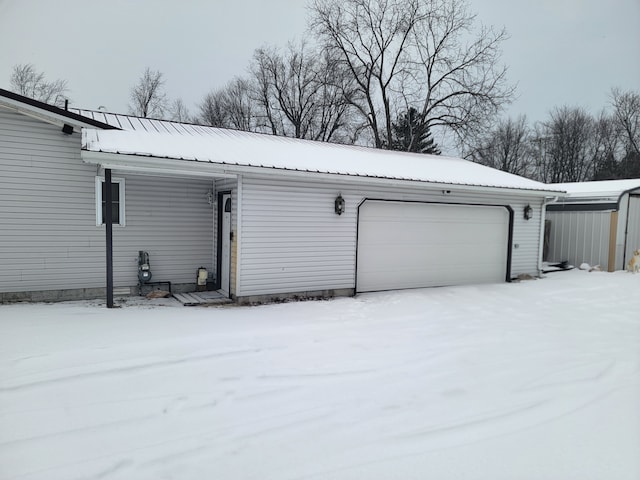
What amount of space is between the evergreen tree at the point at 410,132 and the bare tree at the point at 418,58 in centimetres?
37

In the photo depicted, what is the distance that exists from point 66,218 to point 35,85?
61.8 feet

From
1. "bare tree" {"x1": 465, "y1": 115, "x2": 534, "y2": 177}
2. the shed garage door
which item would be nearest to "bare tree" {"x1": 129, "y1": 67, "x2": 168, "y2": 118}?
"bare tree" {"x1": 465, "y1": 115, "x2": 534, "y2": 177}

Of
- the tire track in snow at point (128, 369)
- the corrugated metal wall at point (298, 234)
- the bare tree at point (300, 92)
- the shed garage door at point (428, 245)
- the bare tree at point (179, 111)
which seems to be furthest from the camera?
the bare tree at point (179, 111)

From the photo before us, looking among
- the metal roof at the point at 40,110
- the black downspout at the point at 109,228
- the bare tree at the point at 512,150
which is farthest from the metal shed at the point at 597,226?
the bare tree at the point at 512,150

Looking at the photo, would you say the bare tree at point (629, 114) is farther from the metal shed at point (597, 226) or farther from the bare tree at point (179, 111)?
the bare tree at point (179, 111)

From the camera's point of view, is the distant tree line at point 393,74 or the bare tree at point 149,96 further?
the bare tree at point 149,96

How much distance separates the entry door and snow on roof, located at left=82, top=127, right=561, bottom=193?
114 cm

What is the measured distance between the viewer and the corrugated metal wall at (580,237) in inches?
521

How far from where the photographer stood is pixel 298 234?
27.0ft

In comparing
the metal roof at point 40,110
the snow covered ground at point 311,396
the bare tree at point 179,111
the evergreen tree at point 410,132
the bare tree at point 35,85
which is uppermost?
the bare tree at point 179,111

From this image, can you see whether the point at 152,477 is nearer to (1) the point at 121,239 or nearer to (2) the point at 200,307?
(2) the point at 200,307

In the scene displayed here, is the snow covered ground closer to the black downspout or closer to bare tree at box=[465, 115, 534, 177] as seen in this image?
the black downspout

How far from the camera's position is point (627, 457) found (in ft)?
9.82

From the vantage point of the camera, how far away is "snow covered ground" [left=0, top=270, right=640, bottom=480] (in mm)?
Answer: 2848
